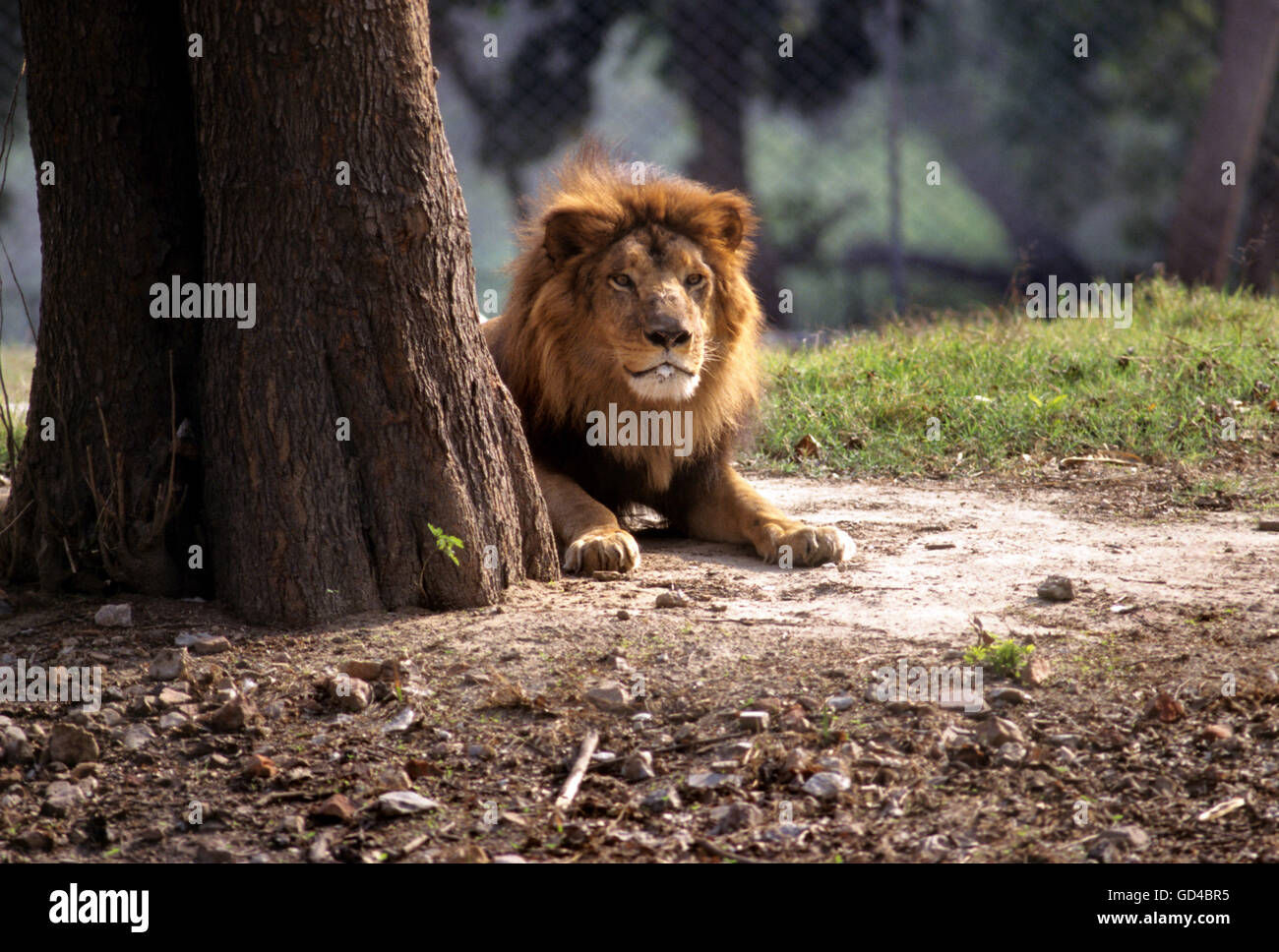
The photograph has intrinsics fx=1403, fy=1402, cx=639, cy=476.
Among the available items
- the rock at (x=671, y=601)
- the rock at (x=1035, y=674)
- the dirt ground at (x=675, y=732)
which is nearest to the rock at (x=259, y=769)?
the dirt ground at (x=675, y=732)

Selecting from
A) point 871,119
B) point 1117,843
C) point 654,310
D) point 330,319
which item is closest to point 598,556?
point 654,310

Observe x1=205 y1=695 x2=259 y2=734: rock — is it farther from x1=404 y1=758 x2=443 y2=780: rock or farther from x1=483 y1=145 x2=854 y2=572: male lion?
x1=483 y1=145 x2=854 y2=572: male lion

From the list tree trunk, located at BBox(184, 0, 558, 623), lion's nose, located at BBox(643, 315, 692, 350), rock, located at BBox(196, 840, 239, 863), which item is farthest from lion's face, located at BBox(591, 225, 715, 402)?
rock, located at BBox(196, 840, 239, 863)

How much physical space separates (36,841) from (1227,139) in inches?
535

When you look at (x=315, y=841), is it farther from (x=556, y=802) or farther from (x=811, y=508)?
(x=811, y=508)

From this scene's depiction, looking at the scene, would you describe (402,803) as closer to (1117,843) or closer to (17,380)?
(1117,843)

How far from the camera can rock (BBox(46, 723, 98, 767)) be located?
3.39m

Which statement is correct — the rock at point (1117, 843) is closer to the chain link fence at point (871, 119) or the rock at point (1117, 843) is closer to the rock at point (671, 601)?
the rock at point (671, 601)

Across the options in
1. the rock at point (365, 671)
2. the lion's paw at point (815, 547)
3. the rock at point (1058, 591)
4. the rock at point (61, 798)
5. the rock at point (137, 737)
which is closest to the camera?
the rock at point (61, 798)

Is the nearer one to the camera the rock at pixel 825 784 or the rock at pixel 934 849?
the rock at pixel 934 849

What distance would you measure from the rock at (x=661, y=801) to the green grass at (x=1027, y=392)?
3869mm

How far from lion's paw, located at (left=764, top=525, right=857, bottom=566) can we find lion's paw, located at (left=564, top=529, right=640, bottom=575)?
0.57m

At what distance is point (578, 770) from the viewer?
3.27m

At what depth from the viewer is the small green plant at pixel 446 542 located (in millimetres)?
4150
